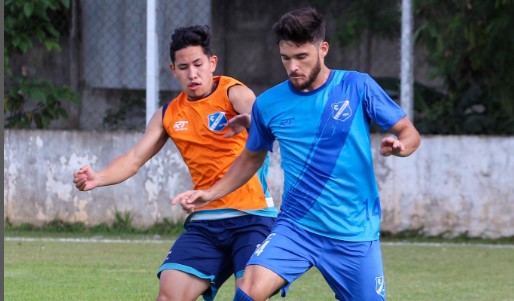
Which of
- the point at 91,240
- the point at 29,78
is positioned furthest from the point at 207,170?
the point at 29,78

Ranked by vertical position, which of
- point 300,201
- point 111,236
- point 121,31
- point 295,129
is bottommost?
point 111,236

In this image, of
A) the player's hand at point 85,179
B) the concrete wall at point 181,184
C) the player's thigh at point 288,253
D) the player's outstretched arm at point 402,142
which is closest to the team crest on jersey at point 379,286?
the player's thigh at point 288,253

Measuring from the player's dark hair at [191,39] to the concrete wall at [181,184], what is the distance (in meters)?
5.95

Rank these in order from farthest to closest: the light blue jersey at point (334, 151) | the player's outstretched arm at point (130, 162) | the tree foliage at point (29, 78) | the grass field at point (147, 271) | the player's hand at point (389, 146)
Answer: the tree foliage at point (29, 78) → the grass field at point (147, 271) → the player's outstretched arm at point (130, 162) → the light blue jersey at point (334, 151) → the player's hand at point (389, 146)

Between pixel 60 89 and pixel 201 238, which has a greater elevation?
pixel 60 89

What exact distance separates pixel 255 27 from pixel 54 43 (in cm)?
261

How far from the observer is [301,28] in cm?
591

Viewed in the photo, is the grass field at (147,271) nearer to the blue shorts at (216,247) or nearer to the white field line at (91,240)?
the white field line at (91,240)

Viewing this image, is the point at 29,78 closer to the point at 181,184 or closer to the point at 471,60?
the point at 181,184

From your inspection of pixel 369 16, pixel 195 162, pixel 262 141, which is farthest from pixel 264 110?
pixel 369 16

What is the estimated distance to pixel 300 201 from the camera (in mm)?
6055

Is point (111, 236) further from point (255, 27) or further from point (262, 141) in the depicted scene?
point (262, 141)

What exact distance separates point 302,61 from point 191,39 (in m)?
1.10

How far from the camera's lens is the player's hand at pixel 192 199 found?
618 centimetres
